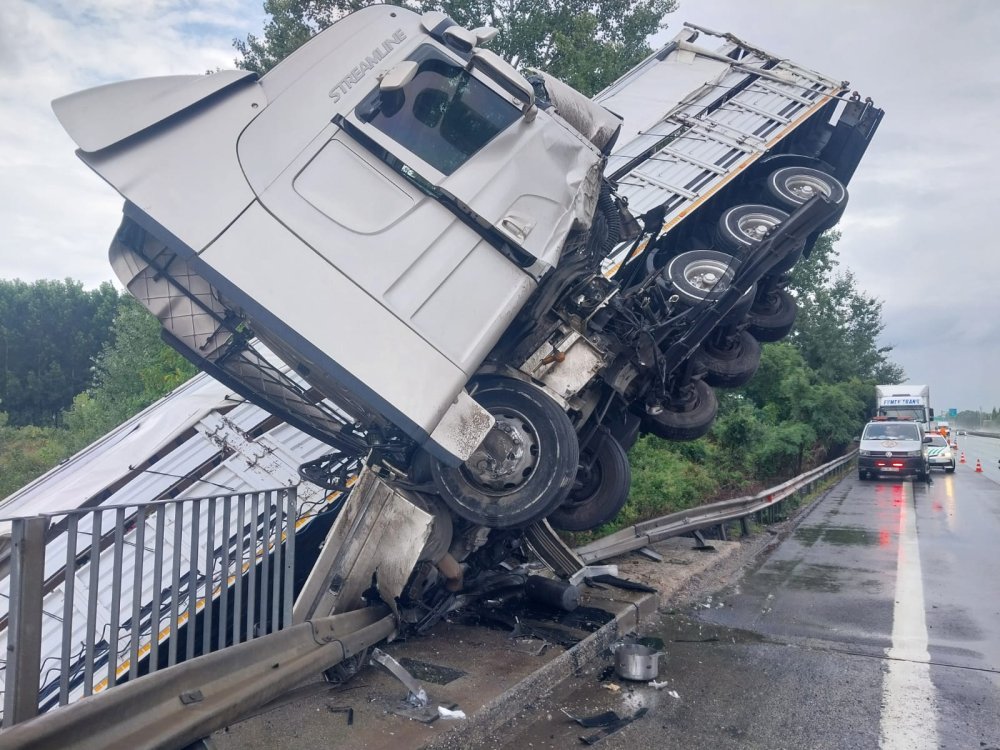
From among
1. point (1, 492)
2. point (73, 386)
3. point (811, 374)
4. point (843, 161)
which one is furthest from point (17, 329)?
point (843, 161)

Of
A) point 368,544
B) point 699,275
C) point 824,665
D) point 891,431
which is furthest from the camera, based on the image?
point 891,431

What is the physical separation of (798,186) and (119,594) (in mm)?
6387

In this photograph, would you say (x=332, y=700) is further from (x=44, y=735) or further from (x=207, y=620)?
(x=44, y=735)

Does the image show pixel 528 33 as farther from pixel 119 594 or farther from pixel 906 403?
pixel 906 403

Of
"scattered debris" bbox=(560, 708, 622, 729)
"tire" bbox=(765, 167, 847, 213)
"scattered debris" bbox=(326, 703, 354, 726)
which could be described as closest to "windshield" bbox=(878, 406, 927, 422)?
"tire" bbox=(765, 167, 847, 213)

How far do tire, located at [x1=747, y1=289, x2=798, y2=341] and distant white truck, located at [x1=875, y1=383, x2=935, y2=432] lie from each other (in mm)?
21614

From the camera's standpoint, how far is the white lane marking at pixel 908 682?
3756mm

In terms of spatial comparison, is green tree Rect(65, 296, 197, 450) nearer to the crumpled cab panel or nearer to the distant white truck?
the crumpled cab panel

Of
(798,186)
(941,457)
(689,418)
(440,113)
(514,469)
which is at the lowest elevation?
(514,469)

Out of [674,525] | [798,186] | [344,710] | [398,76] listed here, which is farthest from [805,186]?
[344,710]

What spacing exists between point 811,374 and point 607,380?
887 inches

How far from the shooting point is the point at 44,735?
235 centimetres

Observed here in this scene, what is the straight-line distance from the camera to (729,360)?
718 centimetres

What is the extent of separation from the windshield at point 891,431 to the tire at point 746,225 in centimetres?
1531
